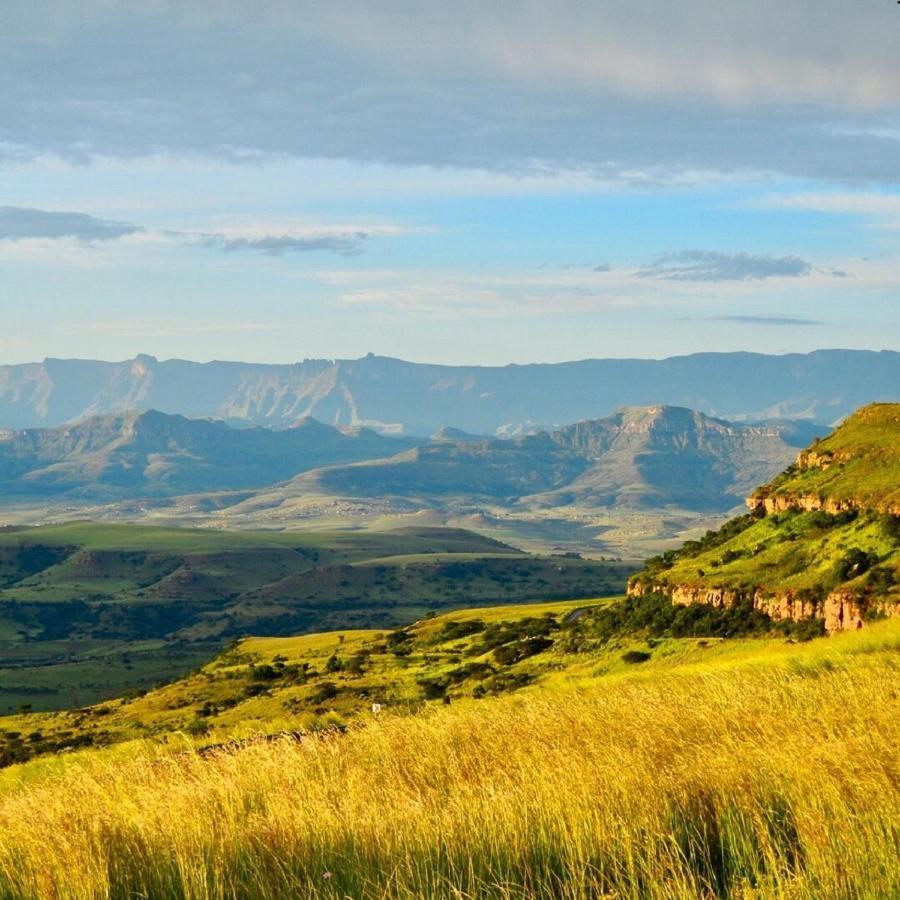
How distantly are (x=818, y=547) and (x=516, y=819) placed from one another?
73227mm

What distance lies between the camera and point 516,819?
11.9 meters

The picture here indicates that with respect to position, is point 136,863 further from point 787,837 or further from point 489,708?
point 489,708

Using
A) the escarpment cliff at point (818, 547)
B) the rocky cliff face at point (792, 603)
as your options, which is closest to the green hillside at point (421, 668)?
the rocky cliff face at point (792, 603)

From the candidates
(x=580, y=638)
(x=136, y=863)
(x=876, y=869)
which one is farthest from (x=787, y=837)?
(x=580, y=638)

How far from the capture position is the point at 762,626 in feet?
246

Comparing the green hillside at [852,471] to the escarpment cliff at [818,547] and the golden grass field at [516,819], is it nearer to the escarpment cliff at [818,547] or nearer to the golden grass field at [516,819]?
the escarpment cliff at [818,547]

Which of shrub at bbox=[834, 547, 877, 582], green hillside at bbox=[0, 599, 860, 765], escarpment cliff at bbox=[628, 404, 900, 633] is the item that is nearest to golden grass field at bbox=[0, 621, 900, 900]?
green hillside at bbox=[0, 599, 860, 765]

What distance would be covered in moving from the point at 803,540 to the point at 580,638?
17.8 meters

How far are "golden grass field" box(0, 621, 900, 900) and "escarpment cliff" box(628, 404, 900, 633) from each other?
51.3 metres

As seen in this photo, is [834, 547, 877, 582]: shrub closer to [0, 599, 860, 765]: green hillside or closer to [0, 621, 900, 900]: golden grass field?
[0, 599, 860, 765]: green hillside

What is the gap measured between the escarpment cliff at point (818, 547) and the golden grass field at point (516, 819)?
51343 millimetres

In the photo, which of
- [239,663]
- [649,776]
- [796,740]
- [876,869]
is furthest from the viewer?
[239,663]

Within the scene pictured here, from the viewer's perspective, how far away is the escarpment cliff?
70.2 meters

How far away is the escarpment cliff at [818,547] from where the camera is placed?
7019 centimetres
